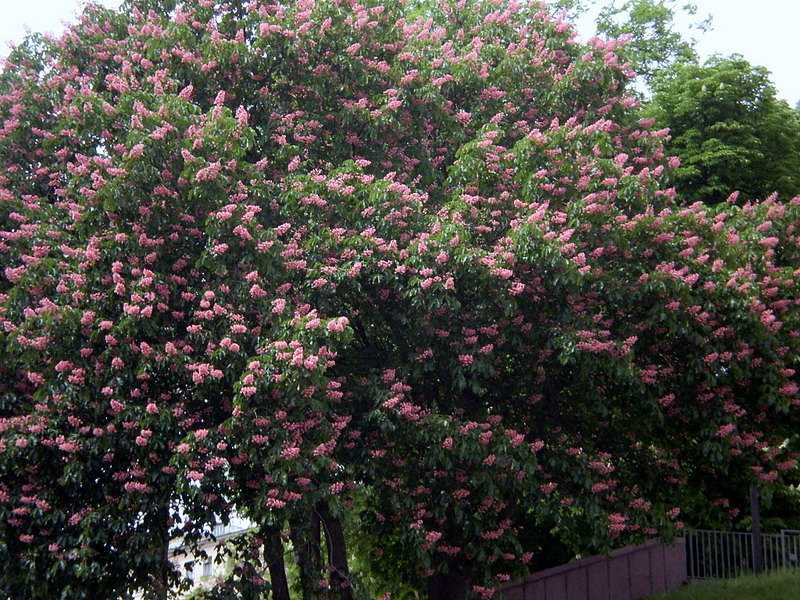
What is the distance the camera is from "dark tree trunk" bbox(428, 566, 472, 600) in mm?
10969

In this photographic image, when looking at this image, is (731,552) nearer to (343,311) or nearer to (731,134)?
(731,134)

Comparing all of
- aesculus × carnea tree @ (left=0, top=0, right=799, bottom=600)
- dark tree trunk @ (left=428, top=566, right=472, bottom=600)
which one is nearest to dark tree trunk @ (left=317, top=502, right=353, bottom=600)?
aesculus × carnea tree @ (left=0, top=0, right=799, bottom=600)

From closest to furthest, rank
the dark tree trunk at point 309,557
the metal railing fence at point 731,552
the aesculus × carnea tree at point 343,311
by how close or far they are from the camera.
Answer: the aesculus × carnea tree at point 343,311
the dark tree trunk at point 309,557
the metal railing fence at point 731,552

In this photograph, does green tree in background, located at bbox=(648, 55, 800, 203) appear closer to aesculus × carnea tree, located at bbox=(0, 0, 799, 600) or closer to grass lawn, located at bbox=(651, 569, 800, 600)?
aesculus × carnea tree, located at bbox=(0, 0, 799, 600)

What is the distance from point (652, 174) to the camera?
10430 millimetres

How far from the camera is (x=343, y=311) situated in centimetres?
968

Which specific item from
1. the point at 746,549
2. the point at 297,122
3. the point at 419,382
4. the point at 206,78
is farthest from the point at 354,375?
the point at 746,549

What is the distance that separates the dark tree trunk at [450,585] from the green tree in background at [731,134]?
8.13m

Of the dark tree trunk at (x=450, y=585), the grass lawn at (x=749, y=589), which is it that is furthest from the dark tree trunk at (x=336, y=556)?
the grass lawn at (x=749, y=589)

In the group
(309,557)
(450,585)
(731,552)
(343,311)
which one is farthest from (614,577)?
(343,311)

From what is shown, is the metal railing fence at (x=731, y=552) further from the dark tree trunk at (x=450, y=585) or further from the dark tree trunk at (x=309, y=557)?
the dark tree trunk at (x=309, y=557)

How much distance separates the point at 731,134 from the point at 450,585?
9.96 m

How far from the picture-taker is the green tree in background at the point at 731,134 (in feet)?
51.1

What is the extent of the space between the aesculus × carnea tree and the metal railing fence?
558 centimetres
